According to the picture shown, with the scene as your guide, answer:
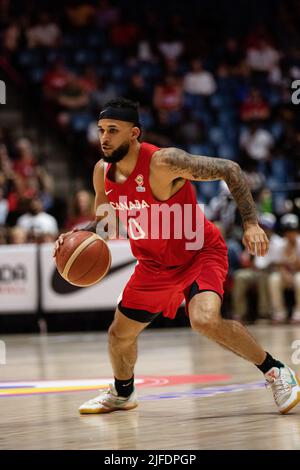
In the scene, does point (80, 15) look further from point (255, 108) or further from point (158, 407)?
point (158, 407)

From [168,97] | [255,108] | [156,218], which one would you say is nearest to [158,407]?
[156,218]

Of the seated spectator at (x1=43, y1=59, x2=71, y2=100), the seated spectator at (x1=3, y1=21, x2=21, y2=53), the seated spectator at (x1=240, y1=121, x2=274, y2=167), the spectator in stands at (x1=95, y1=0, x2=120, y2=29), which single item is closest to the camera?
the seated spectator at (x1=240, y1=121, x2=274, y2=167)

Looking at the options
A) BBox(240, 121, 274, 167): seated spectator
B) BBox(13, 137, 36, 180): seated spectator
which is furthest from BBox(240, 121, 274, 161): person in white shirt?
BBox(13, 137, 36, 180): seated spectator

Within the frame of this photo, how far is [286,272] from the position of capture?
14.0m

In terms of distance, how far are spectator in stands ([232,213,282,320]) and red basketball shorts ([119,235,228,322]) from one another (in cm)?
781

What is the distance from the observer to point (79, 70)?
18672 mm

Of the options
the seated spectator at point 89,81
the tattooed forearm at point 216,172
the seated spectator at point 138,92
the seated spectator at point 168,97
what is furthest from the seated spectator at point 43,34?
the tattooed forearm at point 216,172

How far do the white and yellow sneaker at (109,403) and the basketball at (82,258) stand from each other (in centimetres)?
70

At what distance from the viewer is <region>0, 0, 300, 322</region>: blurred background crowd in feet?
52.8

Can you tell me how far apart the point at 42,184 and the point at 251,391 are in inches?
353

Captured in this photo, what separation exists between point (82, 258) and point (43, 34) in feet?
42.9

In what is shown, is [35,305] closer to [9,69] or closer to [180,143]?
[180,143]

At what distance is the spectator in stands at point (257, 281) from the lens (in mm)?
14016

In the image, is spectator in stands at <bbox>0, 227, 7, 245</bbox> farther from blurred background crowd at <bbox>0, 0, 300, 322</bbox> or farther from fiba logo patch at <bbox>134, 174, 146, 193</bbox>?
fiba logo patch at <bbox>134, 174, 146, 193</bbox>
